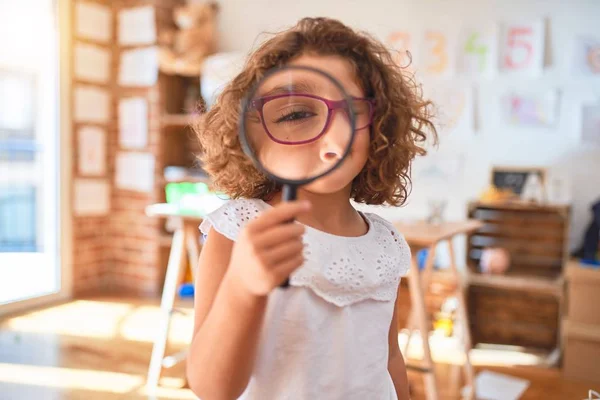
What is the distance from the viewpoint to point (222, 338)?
60 centimetres

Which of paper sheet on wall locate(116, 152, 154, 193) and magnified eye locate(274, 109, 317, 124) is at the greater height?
magnified eye locate(274, 109, 317, 124)

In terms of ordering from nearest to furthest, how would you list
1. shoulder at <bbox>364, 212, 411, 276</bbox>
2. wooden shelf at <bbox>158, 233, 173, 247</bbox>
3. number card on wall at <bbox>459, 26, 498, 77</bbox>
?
shoulder at <bbox>364, 212, 411, 276</bbox> < number card on wall at <bbox>459, 26, 498, 77</bbox> < wooden shelf at <bbox>158, 233, 173, 247</bbox>

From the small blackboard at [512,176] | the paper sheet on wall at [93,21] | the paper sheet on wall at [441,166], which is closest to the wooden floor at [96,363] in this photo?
the small blackboard at [512,176]

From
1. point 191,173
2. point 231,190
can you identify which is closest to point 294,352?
point 231,190

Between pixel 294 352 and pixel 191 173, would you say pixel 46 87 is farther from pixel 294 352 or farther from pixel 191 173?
pixel 294 352

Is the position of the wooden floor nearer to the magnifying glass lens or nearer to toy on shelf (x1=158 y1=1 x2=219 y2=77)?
Answer: toy on shelf (x1=158 y1=1 x2=219 y2=77)

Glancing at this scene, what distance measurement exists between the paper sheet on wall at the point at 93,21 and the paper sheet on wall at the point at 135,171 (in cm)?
83

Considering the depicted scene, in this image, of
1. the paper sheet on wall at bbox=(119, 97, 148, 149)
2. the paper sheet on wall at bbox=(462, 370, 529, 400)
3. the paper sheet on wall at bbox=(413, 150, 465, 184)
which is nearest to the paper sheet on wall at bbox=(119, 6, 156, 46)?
the paper sheet on wall at bbox=(119, 97, 148, 149)

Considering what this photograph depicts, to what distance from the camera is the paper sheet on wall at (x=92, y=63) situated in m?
3.73

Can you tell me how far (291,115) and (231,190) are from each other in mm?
175

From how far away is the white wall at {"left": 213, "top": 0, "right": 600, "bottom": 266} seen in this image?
3049 mm

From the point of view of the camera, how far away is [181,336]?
3014 mm

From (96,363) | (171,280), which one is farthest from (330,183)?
(96,363)

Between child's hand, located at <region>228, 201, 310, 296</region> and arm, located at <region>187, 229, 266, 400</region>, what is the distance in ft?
0.21
